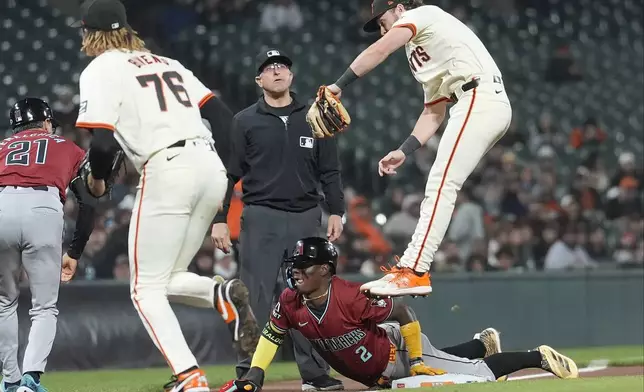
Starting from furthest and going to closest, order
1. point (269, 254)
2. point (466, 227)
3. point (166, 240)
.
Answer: point (466, 227), point (269, 254), point (166, 240)

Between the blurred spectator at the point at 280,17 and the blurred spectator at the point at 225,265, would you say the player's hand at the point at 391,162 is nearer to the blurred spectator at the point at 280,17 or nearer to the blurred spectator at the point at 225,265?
the blurred spectator at the point at 225,265

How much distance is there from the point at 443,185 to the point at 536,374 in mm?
2374

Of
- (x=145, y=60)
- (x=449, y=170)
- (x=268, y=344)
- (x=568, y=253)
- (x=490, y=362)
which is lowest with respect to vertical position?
(x=568, y=253)

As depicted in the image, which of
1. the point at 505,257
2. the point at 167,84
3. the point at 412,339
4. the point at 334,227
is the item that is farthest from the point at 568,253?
the point at 167,84

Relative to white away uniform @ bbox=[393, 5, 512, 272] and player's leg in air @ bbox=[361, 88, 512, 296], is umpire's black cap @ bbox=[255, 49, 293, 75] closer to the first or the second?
white away uniform @ bbox=[393, 5, 512, 272]

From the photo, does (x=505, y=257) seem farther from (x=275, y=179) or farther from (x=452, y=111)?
(x=452, y=111)

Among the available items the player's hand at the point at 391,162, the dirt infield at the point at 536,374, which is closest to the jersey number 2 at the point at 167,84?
the player's hand at the point at 391,162

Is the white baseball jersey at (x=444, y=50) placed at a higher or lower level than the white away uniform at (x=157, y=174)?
higher

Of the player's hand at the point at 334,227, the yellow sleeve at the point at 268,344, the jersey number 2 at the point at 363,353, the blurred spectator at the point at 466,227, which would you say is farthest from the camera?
the blurred spectator at the point at 466,227

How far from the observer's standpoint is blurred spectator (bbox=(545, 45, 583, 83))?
16.7 metres

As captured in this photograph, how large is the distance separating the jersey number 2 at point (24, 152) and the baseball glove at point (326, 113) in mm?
1610

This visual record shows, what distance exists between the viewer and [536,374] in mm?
7691

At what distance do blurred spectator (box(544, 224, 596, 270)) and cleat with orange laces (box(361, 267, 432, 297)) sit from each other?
687 cm

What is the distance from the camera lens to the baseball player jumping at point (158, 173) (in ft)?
17.2
